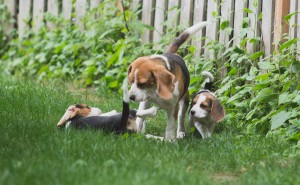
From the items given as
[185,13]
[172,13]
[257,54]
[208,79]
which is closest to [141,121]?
[208,79]

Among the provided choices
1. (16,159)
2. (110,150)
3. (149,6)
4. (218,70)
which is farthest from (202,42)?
(16,159)

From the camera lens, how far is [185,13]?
9281 millimetres

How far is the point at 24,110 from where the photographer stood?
24.6 feet

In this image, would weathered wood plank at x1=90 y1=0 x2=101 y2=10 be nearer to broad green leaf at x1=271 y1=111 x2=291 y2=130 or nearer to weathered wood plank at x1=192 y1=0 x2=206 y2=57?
weathered wood plank at x1=192 y1=0 x2=206 y2=57

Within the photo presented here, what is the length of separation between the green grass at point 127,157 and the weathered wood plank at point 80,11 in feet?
13.1

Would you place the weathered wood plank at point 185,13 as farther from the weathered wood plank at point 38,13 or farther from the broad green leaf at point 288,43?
the weathered wood plank at point 38,13

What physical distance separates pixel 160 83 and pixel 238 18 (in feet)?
8.03

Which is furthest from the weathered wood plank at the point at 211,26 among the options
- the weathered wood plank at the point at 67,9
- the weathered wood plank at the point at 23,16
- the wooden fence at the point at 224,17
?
the weathered wood plank at the point at 23,16

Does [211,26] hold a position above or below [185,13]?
below

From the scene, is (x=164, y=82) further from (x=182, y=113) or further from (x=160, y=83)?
(x=182, y=113)

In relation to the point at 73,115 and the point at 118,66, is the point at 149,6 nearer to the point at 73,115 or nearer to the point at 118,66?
the point at 118,66

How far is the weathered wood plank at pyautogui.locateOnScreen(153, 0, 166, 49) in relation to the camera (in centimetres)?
970

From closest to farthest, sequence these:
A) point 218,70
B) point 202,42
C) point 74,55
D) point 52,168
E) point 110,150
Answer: point 52,168 < point 110,150 < point 218,70 < point 202,42 < point 74,55

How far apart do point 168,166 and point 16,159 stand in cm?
115
